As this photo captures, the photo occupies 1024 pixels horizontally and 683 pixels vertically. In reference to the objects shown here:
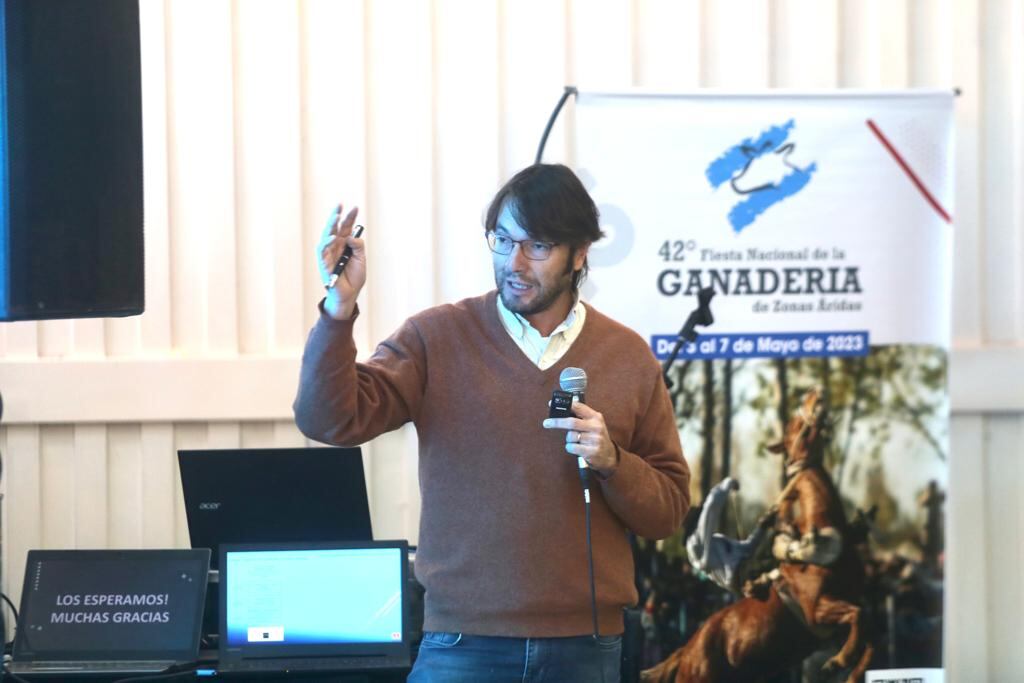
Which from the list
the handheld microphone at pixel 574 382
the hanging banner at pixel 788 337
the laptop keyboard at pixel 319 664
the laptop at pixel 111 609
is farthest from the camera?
the hanging banner at pixel 788 337

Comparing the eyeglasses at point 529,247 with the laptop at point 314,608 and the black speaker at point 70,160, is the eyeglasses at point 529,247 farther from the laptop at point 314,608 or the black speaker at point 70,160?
the laptop at point 314,608

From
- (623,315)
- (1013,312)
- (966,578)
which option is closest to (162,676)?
(623,315)

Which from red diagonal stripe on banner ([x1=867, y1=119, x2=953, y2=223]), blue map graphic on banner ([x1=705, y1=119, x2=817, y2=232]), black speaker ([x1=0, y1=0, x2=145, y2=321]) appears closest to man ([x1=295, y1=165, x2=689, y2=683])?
black speaker ([x1=0, y1=0, x2=145, y2=321])

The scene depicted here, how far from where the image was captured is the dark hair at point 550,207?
2.25m

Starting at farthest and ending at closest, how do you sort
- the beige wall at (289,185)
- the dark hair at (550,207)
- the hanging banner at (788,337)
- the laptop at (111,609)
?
1. the beige wall at (289,185)
2. the hanging banner at (788,337)
3. the laptop at (111,609)
4. the dark hair at (550,207)

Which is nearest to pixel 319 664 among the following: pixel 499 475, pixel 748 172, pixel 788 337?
pixel 499 475

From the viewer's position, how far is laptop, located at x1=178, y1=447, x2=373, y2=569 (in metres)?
2.83

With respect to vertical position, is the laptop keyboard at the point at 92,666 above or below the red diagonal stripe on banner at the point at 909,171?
below

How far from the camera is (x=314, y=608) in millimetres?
2744

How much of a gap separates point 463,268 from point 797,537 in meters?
1.31

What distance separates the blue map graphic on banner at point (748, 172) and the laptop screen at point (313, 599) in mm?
1464

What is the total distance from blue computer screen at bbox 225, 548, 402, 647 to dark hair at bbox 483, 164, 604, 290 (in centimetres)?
90

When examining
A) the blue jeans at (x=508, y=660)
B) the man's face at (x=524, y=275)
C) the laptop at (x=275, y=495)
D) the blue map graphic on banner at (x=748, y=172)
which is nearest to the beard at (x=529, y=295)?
the man's face at (x=524, y=275)

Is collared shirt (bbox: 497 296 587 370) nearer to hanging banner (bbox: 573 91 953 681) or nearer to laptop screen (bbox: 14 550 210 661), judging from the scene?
laptop screen (bbox: 14 550 210 661)
